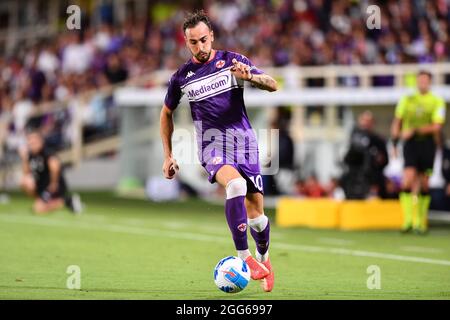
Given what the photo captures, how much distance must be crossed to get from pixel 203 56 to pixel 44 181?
35.9 feet

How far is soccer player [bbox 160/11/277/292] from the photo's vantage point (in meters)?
9.63

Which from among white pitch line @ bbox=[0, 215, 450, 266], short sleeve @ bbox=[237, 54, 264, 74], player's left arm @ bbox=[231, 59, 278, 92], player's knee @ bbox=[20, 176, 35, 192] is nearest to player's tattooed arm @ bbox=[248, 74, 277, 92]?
player's left arm @ bbox=[231, 59, 278, 92]

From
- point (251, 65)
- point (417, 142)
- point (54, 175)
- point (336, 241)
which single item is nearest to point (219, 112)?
point (251, 65)

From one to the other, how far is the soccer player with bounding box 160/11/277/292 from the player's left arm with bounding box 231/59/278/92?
1.11 ft

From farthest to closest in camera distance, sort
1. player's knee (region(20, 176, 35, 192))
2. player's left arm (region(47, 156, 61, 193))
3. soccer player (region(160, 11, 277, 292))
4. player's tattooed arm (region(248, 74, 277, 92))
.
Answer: player's knee (region(20, 176, 35, 192))
player's left arm (region(47, 156, 61, 193))
soccer player (region(160, 11, 277, 292))
player's tattooed arm (region(248, 74, 277, 92))

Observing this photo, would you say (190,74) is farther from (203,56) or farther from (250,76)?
(250,76)

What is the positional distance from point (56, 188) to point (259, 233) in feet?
34.0

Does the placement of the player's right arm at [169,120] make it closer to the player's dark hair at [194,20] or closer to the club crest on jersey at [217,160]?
the club crest on jersey at [217,160]

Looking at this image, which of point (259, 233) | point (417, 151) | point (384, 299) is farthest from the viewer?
point (417, 151)

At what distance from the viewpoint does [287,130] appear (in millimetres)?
22656

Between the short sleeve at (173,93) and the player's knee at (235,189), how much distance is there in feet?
3.34

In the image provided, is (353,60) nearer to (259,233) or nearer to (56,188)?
(56,188)

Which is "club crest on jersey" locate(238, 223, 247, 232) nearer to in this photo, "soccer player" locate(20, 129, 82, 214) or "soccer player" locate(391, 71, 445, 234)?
"soccer player" locate(391, 71, 445, 234)

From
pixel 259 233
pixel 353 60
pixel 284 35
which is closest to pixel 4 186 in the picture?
pixel 284 35
